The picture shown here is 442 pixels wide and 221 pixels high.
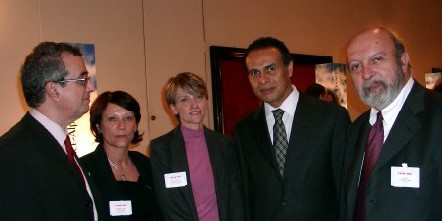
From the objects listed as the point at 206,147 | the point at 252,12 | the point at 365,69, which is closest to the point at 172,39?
the point at 252,12

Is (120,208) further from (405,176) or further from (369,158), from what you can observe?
(405,176)

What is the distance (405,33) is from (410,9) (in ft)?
1.92

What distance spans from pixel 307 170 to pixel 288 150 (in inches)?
6.1

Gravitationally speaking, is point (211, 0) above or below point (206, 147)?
above

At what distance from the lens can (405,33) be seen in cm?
890

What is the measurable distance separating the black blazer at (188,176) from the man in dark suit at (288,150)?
0.09m

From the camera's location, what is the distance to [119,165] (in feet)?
9.21

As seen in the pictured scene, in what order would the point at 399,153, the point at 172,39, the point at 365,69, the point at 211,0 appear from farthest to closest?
1. the point at 211,0
2. the point at 172,39
3. the point at 365,69
4. the point at 399,153

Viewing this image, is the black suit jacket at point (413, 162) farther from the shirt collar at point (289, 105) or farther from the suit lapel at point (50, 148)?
the suit lapel at point (50, 148)

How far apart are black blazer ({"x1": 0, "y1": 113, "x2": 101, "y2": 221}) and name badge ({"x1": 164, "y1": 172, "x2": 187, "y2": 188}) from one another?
722mm

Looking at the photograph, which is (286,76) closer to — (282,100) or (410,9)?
(282,100)

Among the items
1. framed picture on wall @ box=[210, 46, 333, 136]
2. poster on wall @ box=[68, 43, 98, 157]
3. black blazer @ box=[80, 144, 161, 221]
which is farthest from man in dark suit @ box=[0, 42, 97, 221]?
framed picture on wall @ box=[210, 46, 333, 136]

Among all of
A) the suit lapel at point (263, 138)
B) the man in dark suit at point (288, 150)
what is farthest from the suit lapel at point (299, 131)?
the suit lapel at point (263, 138)

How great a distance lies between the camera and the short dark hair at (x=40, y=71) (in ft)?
6.28
